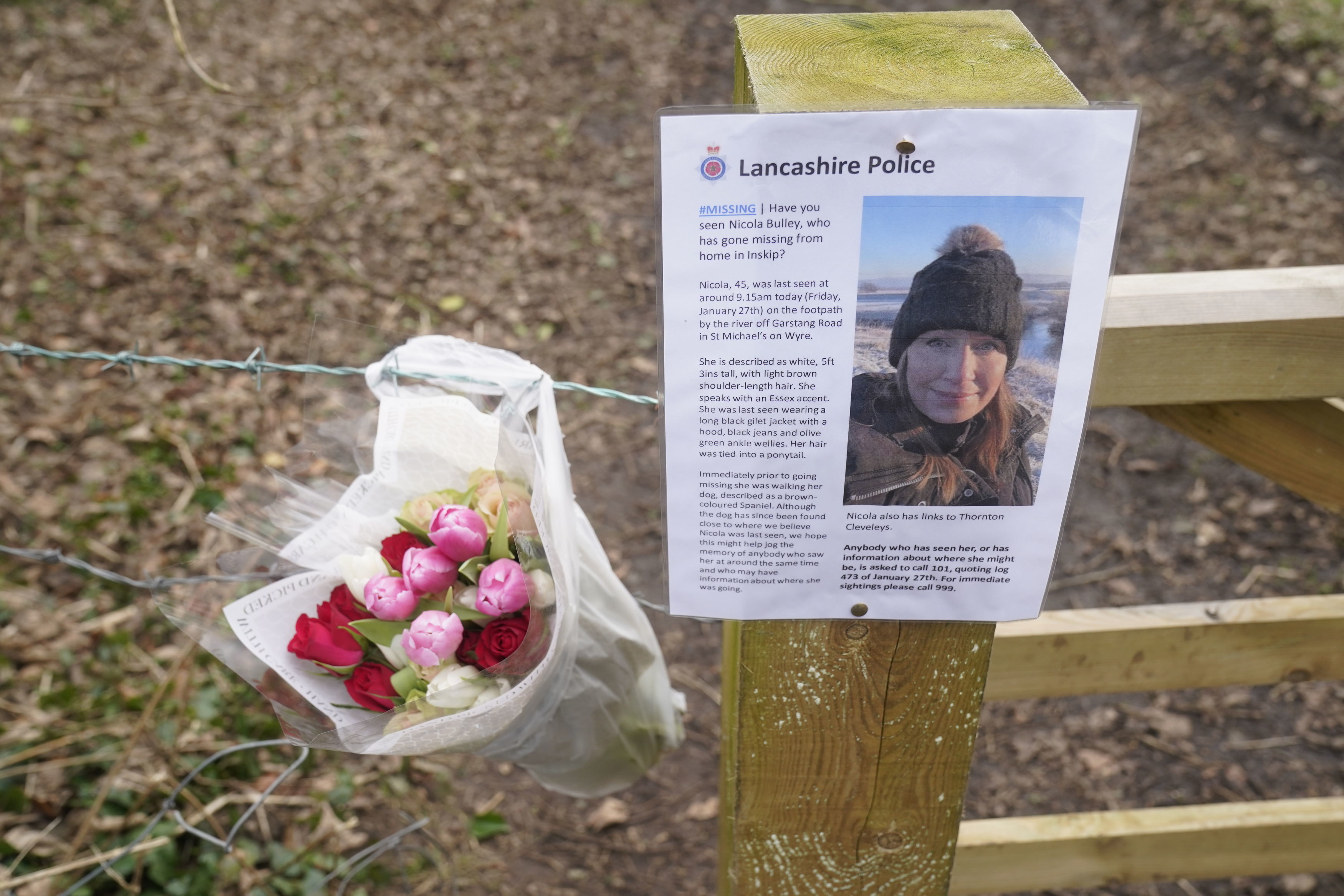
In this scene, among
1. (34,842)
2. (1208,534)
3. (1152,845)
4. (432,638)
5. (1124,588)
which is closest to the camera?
(432,638)

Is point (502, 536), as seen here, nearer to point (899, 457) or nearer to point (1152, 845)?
point (899, 457)

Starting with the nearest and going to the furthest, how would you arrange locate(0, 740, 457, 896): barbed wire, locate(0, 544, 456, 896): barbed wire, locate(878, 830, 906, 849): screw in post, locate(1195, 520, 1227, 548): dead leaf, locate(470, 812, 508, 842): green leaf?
locate(878, 830, 906, 849): screw in post → locate(0, 544, 456, 896): barbed wire → locate(0, 740, 457, 896): barbed wire → locate(470, 812, 508, 842): green leaf → locate(1195, 520, 1227, 548): dead leaf

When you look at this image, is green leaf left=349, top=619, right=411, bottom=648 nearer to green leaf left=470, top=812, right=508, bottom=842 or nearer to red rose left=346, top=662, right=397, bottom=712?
red rose left=346, top=662, right=397, bottom=712

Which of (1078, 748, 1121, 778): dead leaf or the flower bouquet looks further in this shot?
(1078, 748, 1121, 778): dead leaf

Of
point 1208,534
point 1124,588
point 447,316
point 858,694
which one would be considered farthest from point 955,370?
point 447,316

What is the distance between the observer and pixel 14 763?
223cm

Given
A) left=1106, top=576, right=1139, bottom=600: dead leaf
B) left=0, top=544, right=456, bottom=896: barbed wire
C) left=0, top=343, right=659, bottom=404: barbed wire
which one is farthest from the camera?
left=1106, top=576, right=1139, bottom=600: dead leaf

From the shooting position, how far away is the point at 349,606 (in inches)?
42.3

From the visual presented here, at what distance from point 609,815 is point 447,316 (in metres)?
2.29

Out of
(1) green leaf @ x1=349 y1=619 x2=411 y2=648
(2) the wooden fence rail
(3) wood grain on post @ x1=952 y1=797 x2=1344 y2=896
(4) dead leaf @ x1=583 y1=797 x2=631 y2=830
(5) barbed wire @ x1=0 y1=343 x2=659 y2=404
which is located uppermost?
(5) barbed wire @ x1=0 y1=343 x2=659 y2=404

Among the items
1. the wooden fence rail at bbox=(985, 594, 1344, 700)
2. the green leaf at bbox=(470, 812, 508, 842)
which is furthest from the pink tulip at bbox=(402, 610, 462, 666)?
the green leaf at bbox=(470, 812, 508, 842)

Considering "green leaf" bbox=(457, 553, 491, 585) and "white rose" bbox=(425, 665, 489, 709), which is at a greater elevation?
"green leaf" bbox=(457, 553, 491, 585)

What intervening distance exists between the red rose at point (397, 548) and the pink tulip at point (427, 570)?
0.09 ft

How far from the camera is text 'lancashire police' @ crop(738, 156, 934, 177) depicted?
0.67 meters
